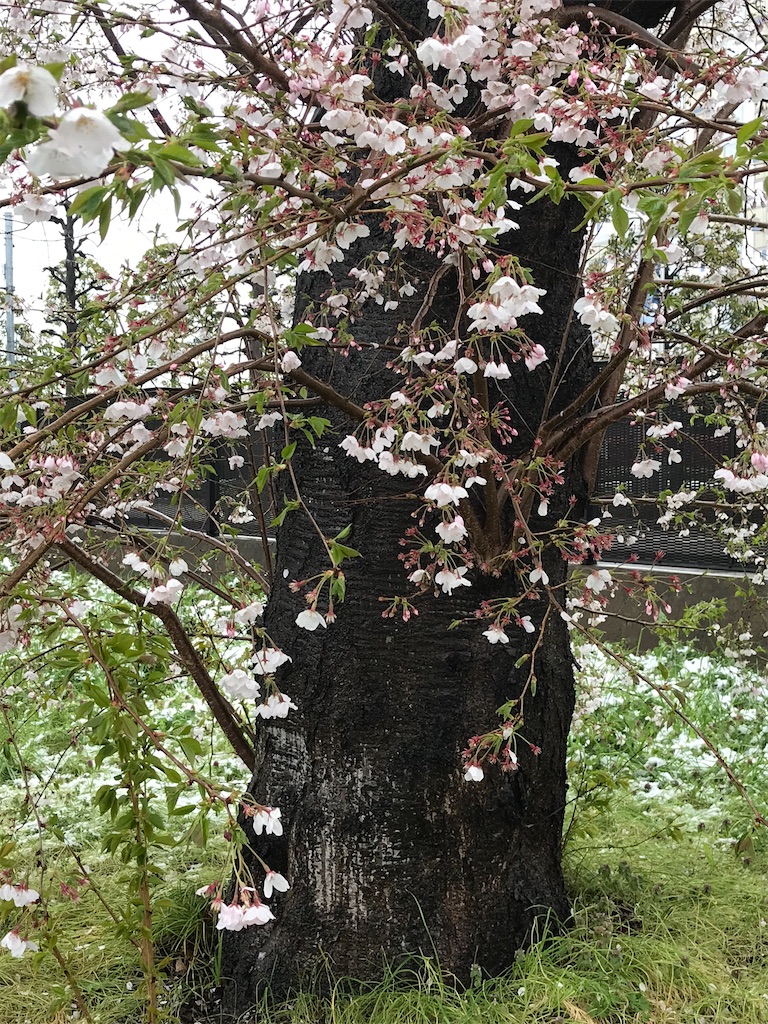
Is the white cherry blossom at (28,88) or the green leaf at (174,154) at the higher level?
the green leaf at (174,154)

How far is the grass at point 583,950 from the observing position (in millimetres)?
2021

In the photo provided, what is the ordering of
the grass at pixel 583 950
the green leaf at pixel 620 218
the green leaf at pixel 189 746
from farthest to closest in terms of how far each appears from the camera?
1. the grass at pixel 583 950
2. the green leaf at pixel 189 746
3. the green leaf at pixel 620 218

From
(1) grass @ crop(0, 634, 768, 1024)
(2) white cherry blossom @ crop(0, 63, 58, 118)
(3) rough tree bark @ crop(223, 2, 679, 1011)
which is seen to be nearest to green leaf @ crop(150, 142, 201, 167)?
(2) white cherry blossom @ crop(0, 63, 58, 118)

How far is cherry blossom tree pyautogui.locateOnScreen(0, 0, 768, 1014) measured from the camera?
1.59 m

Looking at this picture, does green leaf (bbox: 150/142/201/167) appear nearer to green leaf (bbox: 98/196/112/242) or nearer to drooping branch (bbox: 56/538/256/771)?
green leaf (bbox: 98/196/112/242)

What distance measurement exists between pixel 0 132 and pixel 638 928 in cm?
239

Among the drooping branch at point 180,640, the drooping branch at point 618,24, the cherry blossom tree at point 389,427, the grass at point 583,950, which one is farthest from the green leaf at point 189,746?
the drooping branch at point 618,24

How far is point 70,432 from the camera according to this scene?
5.76ft

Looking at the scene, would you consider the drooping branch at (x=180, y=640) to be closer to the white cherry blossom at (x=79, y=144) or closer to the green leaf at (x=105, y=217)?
the green leaf at (x=105, y=217)

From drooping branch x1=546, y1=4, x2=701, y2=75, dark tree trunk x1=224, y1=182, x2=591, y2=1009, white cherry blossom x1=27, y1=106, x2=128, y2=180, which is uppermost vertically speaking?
drooping branch x1=546, y1=4, x2=701, y2=75

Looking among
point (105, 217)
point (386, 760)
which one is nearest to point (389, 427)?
point (105, 217)

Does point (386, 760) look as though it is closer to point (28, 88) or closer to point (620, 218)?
point (620, 218)

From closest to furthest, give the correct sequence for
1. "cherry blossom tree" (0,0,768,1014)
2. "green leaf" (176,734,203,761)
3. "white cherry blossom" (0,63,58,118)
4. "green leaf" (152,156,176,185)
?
"white cherry blossom" (0,63,58,118), "green leaf" (152,156,176,185), "green leaf" (176,734,203,761), "cherry blossom tree" (0,0,768,1014)

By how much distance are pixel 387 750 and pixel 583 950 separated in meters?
0.68
